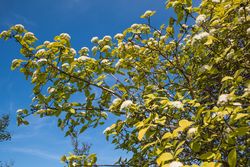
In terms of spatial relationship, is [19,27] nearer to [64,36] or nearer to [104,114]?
[64,36]

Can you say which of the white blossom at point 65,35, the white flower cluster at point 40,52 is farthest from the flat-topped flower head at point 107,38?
the white flower cluster at point 40,52

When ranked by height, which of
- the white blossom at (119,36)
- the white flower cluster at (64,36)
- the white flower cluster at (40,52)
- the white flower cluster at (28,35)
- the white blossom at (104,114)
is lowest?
the white blossom at (104,114)

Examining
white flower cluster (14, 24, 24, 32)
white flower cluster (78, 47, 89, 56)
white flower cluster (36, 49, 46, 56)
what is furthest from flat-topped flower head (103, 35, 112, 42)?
white flower cluster (14, 24, 24, 32)

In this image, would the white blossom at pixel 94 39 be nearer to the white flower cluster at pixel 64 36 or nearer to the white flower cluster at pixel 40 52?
the white flower cluster at pixel 64 36

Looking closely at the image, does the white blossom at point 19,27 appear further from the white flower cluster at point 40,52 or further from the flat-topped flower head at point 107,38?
the flat-topped flower head at point 107,38

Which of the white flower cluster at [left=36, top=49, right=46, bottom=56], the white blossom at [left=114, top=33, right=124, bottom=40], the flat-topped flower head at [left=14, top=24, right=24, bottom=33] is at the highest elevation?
the white blossom at [left=114, top=33, right=124, bottom=40]

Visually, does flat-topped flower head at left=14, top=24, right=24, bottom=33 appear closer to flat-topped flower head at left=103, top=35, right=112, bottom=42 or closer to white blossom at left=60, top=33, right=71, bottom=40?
white blossom at left=60, top=33, right=71, bottom=40

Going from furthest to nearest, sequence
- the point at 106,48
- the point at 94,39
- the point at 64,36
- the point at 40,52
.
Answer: the point at 94,39 < the point at 106,48 < the point at 64,36 < the point at 40,52

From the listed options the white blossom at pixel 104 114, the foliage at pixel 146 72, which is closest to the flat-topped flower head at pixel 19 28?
the foliage at pixel 146 72

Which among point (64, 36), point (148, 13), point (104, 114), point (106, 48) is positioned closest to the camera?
point (64, 36)

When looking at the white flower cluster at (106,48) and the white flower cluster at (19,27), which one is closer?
the white flower cluster at (19,27)

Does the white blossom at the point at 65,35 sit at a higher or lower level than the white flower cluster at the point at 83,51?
lower

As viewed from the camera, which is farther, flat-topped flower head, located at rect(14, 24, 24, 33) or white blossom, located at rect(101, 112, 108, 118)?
white blossom, located at rect(101, 112, 108, 118)

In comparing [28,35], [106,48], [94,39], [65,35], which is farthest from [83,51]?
[28,35]
